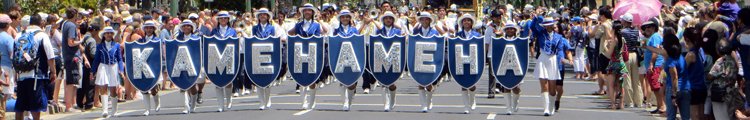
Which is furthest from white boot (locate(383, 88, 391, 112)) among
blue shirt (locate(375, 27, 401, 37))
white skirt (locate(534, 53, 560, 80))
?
white skirt (locate(534, 53, 560, 80))

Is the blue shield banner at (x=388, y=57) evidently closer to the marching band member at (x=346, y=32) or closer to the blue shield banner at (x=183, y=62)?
the marching band member at (x=346, y=32)

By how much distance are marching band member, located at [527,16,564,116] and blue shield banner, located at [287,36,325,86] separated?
2.76 metres

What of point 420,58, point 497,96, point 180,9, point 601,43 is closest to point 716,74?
point 420,58

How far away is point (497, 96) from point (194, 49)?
6194mm

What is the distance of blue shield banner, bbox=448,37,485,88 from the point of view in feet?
66.9

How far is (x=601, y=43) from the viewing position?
890 inches

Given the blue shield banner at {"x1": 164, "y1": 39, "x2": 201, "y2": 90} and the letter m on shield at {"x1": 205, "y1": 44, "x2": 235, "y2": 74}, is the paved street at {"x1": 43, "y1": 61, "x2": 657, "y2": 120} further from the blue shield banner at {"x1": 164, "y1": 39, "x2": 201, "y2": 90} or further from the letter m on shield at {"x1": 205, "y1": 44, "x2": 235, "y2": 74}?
the letter m on shield at {"x1": 205, "y1": 44, "x2": 235, "y2": 74}

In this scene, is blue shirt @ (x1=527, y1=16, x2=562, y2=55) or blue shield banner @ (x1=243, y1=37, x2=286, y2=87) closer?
blue shirt @ (x1=527, y1=16, x2=562, y2=55)

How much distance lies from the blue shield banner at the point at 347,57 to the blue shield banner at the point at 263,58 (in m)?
0.68

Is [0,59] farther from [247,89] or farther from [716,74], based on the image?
[247,89]

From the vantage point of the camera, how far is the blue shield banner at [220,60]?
20.8 metres

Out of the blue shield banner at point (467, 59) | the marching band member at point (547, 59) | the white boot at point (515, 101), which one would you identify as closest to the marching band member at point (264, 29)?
the blue shield banner at point (467, 59)

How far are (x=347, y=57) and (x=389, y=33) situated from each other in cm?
67

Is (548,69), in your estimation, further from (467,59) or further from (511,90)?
(467,59)
